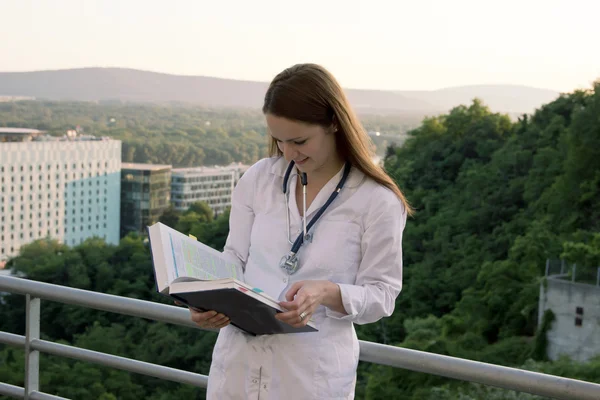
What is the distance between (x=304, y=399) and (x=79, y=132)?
87167 mm

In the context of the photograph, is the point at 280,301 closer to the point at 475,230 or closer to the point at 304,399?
the point at 304,399

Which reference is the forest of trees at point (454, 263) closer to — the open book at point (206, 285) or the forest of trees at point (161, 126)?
the open book at point (206, 285)

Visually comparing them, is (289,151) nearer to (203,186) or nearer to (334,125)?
(334,125)

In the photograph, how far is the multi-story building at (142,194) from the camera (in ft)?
258

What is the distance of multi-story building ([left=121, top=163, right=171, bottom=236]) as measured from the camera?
3091 inches

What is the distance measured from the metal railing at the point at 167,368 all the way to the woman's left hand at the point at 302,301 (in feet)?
1.29

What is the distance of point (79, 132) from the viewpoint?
85.9 m

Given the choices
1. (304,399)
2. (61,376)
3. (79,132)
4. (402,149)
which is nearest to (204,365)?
(61,376)

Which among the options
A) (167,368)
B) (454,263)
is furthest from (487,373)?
(454,263)

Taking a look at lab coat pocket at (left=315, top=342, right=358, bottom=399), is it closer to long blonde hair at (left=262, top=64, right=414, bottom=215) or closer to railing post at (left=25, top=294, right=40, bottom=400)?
long blonde hair at (left=262, top=64, right=414, bottom=215)

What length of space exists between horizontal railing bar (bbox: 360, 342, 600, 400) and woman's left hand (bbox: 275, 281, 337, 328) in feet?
1.29

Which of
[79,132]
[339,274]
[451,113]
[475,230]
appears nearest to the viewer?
[339,274]

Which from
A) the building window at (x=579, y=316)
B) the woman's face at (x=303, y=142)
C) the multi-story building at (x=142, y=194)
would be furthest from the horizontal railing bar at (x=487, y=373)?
the multi-story building at (x=142, y=194)

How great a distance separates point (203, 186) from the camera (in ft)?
262
